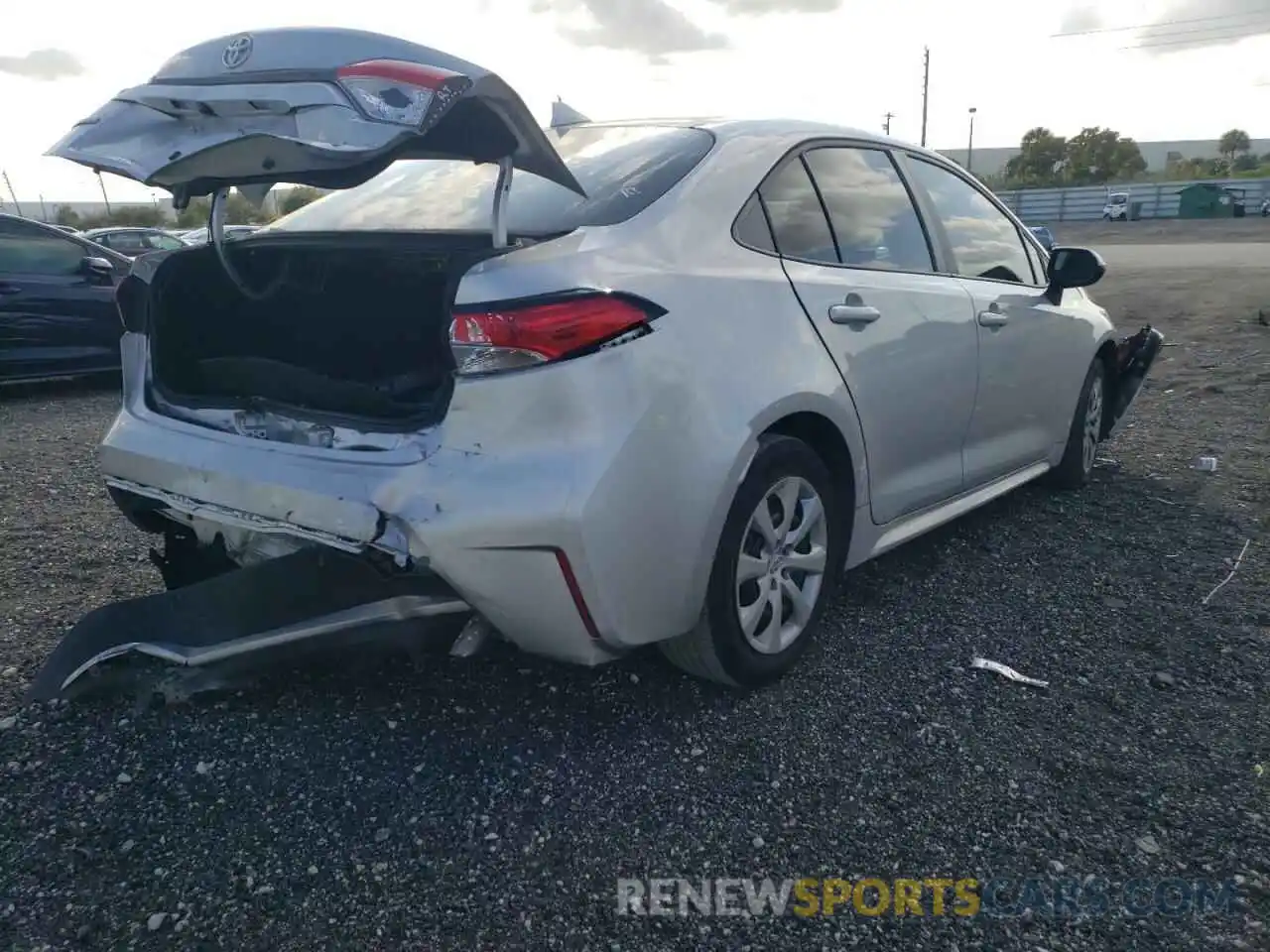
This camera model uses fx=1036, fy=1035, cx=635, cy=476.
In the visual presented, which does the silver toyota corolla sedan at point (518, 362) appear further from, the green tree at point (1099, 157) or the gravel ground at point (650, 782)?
the green tree at point (1099, 157)

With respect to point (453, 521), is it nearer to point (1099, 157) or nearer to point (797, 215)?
point (797, 215)

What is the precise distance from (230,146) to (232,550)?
3.80ft

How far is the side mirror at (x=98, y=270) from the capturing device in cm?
852

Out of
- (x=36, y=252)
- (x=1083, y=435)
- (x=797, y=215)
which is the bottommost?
(x=1083, y=435)

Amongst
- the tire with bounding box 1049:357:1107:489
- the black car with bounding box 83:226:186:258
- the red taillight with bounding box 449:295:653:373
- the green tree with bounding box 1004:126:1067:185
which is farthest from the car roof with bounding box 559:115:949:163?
the green tree with bounding box 1004:126:1067:185

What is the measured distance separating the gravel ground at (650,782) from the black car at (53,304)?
16.6 ft

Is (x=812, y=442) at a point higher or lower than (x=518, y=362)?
lower

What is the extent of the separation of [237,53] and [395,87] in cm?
49

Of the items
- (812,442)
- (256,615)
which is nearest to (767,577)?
(812,442)

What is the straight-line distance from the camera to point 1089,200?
56656 millimetres

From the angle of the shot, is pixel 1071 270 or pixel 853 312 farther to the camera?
pixel 1071 270

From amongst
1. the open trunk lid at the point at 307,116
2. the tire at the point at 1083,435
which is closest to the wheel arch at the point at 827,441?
the open trunk lid at the point at 307,116

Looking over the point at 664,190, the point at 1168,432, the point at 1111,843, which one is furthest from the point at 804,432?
the point at 1168,432

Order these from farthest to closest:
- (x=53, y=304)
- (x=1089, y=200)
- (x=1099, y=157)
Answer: (x=1099, y=157)
(x=1089, y=200)
(x=53, y=304)
